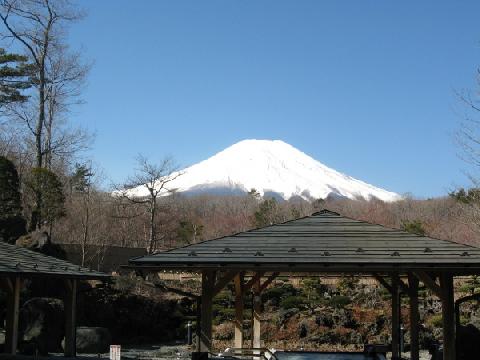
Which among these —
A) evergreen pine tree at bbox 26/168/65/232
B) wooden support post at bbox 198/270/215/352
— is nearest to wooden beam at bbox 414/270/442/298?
wooden support post at bbox 198/270/215/352

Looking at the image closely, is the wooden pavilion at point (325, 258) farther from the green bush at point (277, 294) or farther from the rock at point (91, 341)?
the green bush at point (277, 294)

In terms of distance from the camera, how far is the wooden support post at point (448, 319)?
1063cm

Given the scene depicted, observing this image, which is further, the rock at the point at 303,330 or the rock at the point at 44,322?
the rock at the point at 303,330

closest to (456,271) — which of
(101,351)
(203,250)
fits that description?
(203,250)

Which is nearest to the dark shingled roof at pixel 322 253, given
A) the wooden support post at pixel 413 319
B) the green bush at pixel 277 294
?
the wooden support post at pixel 413 319

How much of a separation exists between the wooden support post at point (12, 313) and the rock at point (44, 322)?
14.5ft

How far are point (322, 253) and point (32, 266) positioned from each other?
5861 mm

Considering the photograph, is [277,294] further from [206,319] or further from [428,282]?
[428,282]

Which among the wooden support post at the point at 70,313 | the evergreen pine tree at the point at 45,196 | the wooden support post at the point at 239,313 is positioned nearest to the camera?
the wooden support post at the point at 239,313

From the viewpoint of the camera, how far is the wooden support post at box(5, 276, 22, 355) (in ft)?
43.5

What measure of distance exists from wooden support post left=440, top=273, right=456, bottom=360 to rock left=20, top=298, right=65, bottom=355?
1117 cm

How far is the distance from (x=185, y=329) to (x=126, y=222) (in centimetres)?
1875

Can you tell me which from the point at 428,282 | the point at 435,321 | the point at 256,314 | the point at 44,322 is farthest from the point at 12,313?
the point at 435,321

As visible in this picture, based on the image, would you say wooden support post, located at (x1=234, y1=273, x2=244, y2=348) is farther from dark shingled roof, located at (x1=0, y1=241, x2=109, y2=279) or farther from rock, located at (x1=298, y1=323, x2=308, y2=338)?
rock, located at (x1=298, y1=323, x2=308, y2=338)
